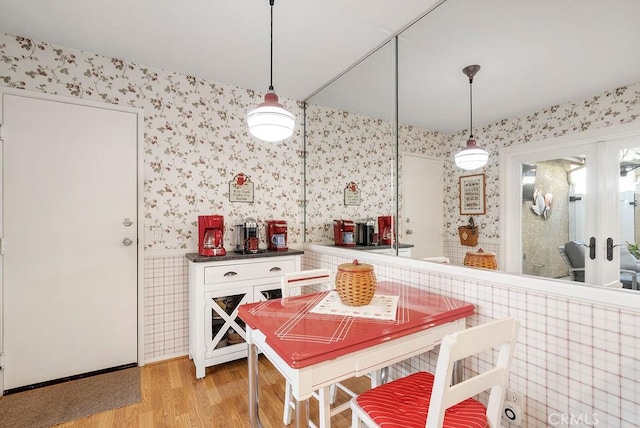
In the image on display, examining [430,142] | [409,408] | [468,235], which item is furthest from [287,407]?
[430,142]

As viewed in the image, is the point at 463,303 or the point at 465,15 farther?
the point at 465,15

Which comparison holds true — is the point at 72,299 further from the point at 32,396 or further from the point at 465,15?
the point at 465,15

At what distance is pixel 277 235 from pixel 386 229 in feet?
3.35

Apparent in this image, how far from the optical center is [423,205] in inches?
79.0

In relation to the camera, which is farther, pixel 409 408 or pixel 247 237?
pixel 247 237

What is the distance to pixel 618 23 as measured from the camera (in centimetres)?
115

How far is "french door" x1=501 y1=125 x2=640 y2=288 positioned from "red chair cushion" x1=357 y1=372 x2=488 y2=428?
0.67 m

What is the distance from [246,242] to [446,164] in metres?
1.70

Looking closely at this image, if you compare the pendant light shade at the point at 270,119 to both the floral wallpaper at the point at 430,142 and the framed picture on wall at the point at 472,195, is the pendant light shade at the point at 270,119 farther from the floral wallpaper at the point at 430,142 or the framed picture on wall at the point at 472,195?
the framed picture on wall at the point at 472,195

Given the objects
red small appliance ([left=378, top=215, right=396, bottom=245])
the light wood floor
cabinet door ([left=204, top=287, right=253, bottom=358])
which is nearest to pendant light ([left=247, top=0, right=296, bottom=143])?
red small appliance ([left=378, top=215, right=396, bottom=245])

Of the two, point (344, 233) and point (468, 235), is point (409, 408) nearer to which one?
point (468, 235)

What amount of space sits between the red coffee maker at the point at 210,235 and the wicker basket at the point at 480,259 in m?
1.78

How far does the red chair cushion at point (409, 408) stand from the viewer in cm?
103

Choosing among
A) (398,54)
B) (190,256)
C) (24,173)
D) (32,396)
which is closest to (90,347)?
(32,396)
